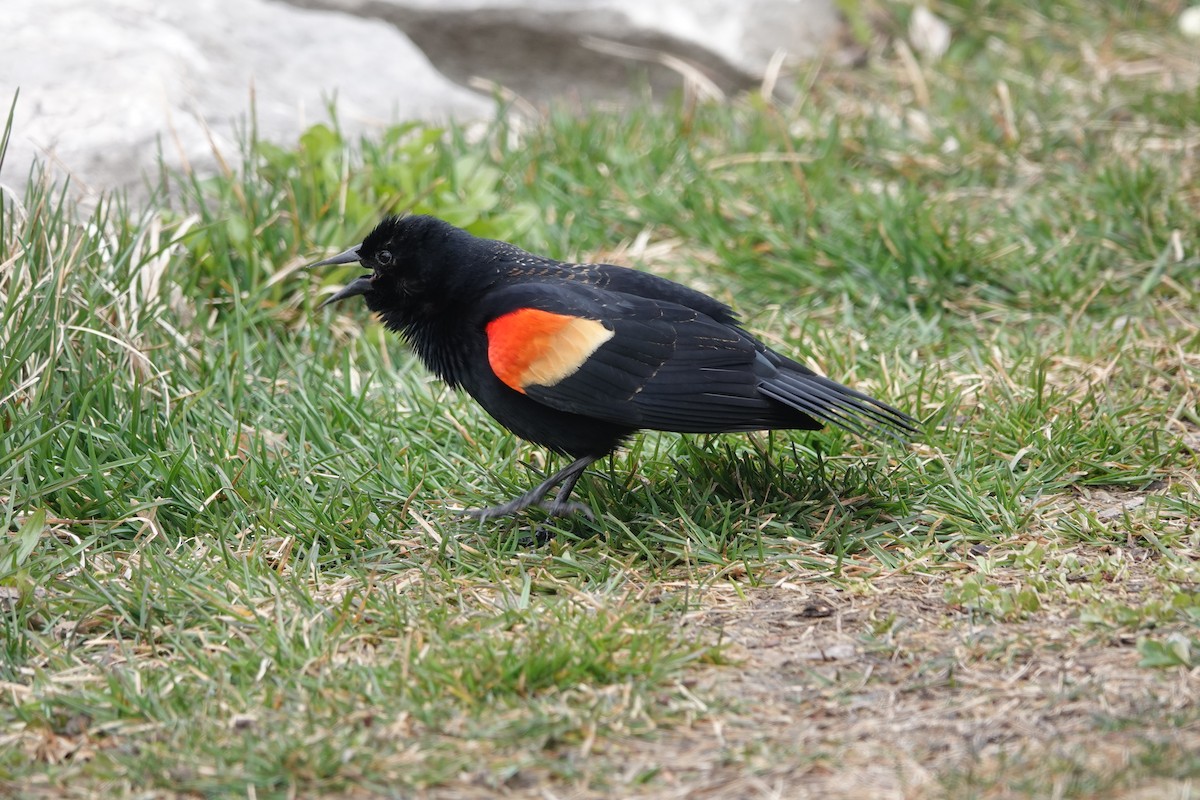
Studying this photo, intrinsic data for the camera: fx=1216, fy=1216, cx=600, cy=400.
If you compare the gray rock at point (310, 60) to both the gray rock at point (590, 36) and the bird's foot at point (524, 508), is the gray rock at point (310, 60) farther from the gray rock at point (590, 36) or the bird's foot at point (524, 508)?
the bird's foot at point (524, 508)

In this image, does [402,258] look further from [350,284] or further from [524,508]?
[524,508]

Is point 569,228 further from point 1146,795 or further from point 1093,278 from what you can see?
point 1146,795

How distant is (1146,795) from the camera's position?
8.21ft

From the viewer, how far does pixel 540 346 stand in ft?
12.7

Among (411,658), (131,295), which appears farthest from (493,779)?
(131,295)

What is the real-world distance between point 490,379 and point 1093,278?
313cm

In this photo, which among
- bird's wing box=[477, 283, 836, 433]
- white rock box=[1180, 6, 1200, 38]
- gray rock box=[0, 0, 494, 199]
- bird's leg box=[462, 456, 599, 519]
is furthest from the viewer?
white rock box=[1180, 6, 1200, 38]

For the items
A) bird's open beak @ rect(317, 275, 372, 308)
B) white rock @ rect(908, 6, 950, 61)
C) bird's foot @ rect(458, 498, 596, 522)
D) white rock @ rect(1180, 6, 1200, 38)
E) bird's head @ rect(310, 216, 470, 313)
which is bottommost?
bird's foot @ rect(458, 498, 596, 522)

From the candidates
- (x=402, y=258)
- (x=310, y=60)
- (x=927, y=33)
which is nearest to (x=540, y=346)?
(x=402, y=258)

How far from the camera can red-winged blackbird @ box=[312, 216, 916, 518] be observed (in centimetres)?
385

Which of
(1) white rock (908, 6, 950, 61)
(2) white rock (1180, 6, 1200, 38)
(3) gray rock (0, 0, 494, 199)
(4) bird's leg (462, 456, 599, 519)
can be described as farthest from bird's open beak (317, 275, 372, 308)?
(2) white rock (1180, 6, 1200, 38)

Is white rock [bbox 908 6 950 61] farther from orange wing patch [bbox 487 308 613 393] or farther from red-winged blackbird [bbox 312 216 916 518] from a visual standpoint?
orange wing patch [bbox 487 308 613 393]

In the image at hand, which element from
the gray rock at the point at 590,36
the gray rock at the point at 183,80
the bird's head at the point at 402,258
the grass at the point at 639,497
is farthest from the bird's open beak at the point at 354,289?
the gray rock at the point at 590,36

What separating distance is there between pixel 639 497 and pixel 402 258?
1.20 m
